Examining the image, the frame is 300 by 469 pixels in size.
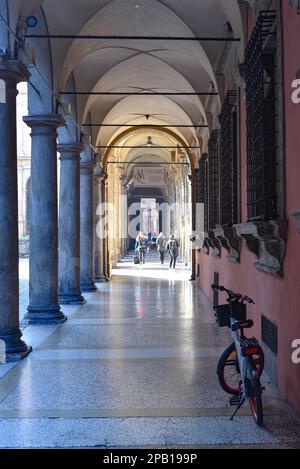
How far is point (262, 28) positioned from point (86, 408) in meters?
4.02

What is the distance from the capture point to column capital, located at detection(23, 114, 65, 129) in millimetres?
10133

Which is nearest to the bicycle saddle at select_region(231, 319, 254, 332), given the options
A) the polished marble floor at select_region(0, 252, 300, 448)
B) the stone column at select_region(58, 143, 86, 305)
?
the polished marble floor at select_region(0, 252, 300, 448)

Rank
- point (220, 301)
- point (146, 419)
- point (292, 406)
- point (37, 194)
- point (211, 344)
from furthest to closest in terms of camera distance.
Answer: point (220, 301) → point (37, 194) → point (211, 344) → point (292, 406) → point (146, 419)

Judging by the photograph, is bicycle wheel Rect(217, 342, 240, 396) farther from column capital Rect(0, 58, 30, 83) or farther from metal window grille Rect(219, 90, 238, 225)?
column capital Rect(0, 58, 30, 83)

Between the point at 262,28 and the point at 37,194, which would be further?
the point at 37,194

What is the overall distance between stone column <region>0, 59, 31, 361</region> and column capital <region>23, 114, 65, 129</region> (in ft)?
8.30

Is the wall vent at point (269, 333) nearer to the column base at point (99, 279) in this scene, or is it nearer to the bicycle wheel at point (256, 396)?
the bicycle wheel at point (256, 396)

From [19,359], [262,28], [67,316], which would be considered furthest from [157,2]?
[19,359]

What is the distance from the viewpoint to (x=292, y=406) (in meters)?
5.34

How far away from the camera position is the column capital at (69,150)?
13469mm

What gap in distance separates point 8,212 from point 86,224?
900 cm

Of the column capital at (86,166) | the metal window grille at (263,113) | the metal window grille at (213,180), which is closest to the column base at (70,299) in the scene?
the metal window grille at (213,180)

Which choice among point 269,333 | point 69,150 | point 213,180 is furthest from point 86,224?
point 269,333
